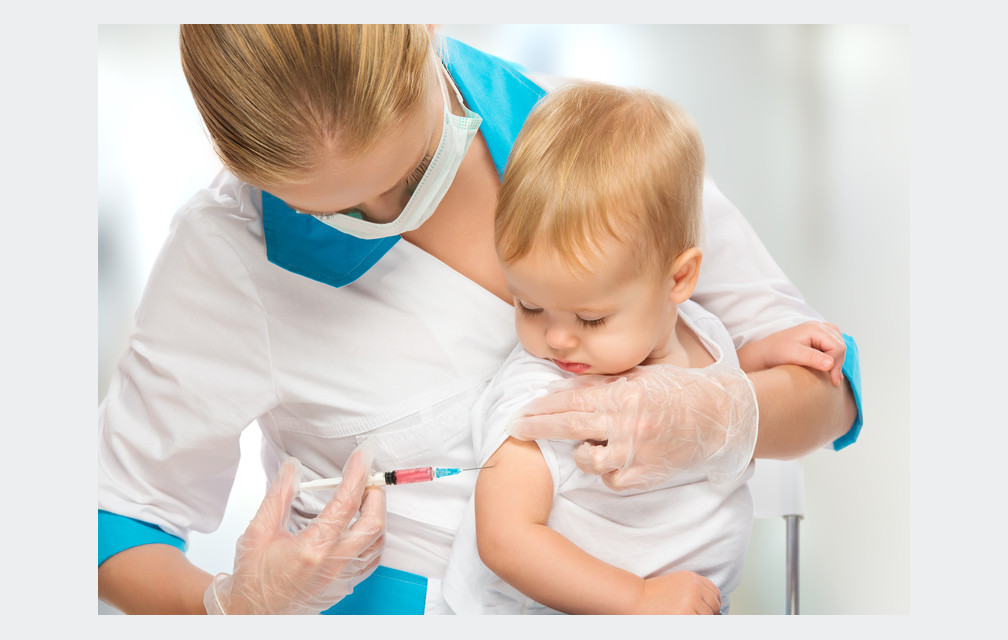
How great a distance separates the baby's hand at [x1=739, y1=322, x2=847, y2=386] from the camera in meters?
1.43

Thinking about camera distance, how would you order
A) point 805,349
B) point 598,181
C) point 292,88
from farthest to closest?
point 805,349 → point 598,181 → point 292,88

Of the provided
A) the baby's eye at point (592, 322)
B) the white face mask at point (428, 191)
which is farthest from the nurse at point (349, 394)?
the baby's eye at point (592, 322)

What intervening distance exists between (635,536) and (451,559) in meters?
0.29

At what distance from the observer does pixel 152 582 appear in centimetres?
134

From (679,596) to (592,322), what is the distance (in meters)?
0.42

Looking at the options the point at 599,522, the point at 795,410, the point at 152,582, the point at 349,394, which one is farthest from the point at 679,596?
A: the point at 152,582

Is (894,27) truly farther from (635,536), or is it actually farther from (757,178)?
(635,536)

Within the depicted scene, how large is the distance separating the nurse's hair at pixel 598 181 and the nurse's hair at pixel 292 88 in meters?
0.22

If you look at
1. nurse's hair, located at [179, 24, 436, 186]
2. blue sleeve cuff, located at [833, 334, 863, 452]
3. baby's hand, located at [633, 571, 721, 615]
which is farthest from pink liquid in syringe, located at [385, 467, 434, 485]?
blue sleeve cuff, located at [833, 334, 863, 452]

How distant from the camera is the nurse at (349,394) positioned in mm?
1231

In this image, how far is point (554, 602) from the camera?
3.90ft

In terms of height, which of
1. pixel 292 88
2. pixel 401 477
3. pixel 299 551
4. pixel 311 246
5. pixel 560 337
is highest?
pixel 292 88

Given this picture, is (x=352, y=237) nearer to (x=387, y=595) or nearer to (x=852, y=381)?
(x=387, y=595)

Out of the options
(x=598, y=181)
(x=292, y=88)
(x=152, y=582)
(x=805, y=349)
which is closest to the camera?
(x=292, y=88)
